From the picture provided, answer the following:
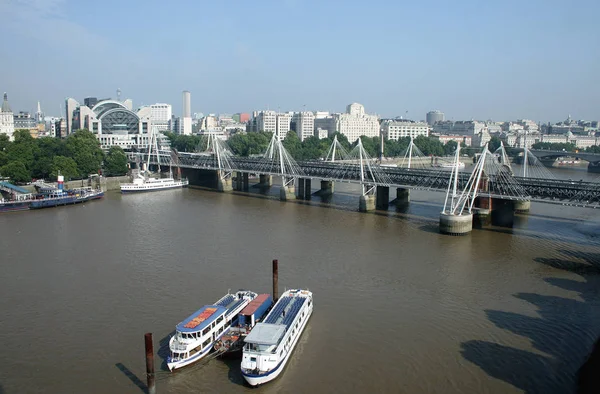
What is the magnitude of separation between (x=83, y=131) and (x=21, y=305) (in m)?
31.4

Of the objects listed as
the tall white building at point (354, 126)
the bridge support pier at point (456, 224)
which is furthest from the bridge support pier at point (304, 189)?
the tall white building at point (354, 126)

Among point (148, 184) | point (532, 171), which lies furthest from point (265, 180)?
point (532, 171)

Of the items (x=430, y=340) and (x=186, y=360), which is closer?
(x=186, y=360)

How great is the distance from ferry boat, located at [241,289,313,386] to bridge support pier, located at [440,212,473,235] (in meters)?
10.4

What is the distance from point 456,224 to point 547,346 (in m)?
9.37

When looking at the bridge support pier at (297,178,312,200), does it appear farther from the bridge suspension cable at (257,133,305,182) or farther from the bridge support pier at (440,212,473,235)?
the bridge support pier at (440,212,473,235)

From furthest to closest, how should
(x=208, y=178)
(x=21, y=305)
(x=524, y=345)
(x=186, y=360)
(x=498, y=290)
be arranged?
1. (x=208, y=178)
2. (x=498, y=290)
3. (x=21, y=305)
4. (x=524, y=345)
5. (x=186, y=360)

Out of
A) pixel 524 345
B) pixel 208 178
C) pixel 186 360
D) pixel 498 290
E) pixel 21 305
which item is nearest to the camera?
Result: pixel 186 360

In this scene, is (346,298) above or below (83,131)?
below

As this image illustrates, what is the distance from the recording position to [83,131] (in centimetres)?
4025

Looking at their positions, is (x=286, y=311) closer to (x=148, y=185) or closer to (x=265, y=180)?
(x=148, y=185)

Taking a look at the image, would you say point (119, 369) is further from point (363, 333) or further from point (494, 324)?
point (494, 324)

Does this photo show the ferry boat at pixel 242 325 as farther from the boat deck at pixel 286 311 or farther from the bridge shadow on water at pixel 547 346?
the bridge shadow on water at pixel 547 346

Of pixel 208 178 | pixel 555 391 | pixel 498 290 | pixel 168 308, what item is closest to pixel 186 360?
pixel 168 308
